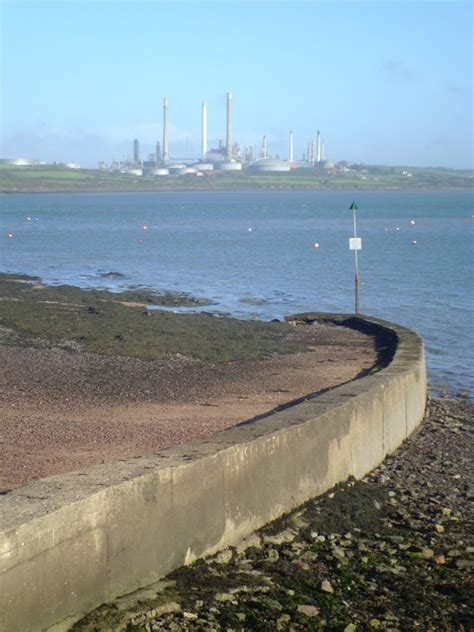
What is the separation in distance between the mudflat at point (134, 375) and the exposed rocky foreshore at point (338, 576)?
2038 mm

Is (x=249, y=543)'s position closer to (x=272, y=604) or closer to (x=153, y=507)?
(x=272, y=604)

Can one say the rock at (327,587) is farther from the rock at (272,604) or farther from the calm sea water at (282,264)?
the calm sea water at (282,264)

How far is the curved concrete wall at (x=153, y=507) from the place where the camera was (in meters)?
6.46

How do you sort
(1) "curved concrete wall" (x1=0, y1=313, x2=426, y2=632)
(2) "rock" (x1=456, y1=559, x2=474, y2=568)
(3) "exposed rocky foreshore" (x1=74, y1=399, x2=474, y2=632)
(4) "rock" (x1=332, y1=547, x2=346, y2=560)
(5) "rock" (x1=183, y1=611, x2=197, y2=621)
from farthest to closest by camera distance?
(2) "rock" (x1=456, y1=559, x2=474, y2=568)
(4) "rock" (x1=332, y1=547, x2=346, y2=560)
(3) "exposed rocky foreshore" (x1=74, y1=399, x2=474, y2=632)
(5) "rock" (x1=183, y1=611, x2=197, y2=621)
(1) "curved concrete wall" (x1=0, y1=313, x2=426, y2=632)

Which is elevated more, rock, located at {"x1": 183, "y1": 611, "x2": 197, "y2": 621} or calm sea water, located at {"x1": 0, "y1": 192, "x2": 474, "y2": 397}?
rock, located at {"x1": 183, "y1": 611, "x2": 197, "y2": 621}

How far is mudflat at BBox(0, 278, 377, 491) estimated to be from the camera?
11.5 metres

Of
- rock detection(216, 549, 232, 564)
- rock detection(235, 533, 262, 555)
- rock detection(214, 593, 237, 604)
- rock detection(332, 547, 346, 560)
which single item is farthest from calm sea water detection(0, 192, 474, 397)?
rock detection(214, 593, 237, 604)

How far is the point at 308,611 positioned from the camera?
7.52 m

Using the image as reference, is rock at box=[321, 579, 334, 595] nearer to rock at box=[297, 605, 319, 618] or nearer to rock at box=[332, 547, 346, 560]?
rock at box=[297, 605, 319, 618]

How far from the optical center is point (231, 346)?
2167 centimetres

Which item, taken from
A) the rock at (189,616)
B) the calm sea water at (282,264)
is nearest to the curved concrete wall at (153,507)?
the rock at (189,616)

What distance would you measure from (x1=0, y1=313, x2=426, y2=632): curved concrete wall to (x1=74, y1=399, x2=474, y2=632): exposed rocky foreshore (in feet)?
0.52

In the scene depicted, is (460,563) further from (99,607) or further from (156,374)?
(156,374)

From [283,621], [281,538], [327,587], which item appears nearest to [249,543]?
[281,538]
